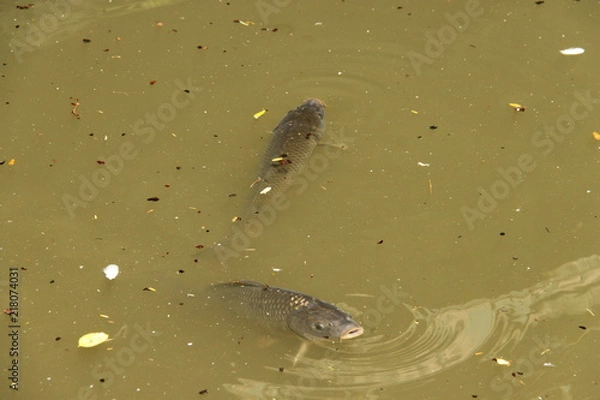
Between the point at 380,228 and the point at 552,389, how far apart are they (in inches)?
49.1

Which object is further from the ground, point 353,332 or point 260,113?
point 260,113

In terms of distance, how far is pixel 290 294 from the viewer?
4051 mm

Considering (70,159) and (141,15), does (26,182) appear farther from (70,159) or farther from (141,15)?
(141,15)
